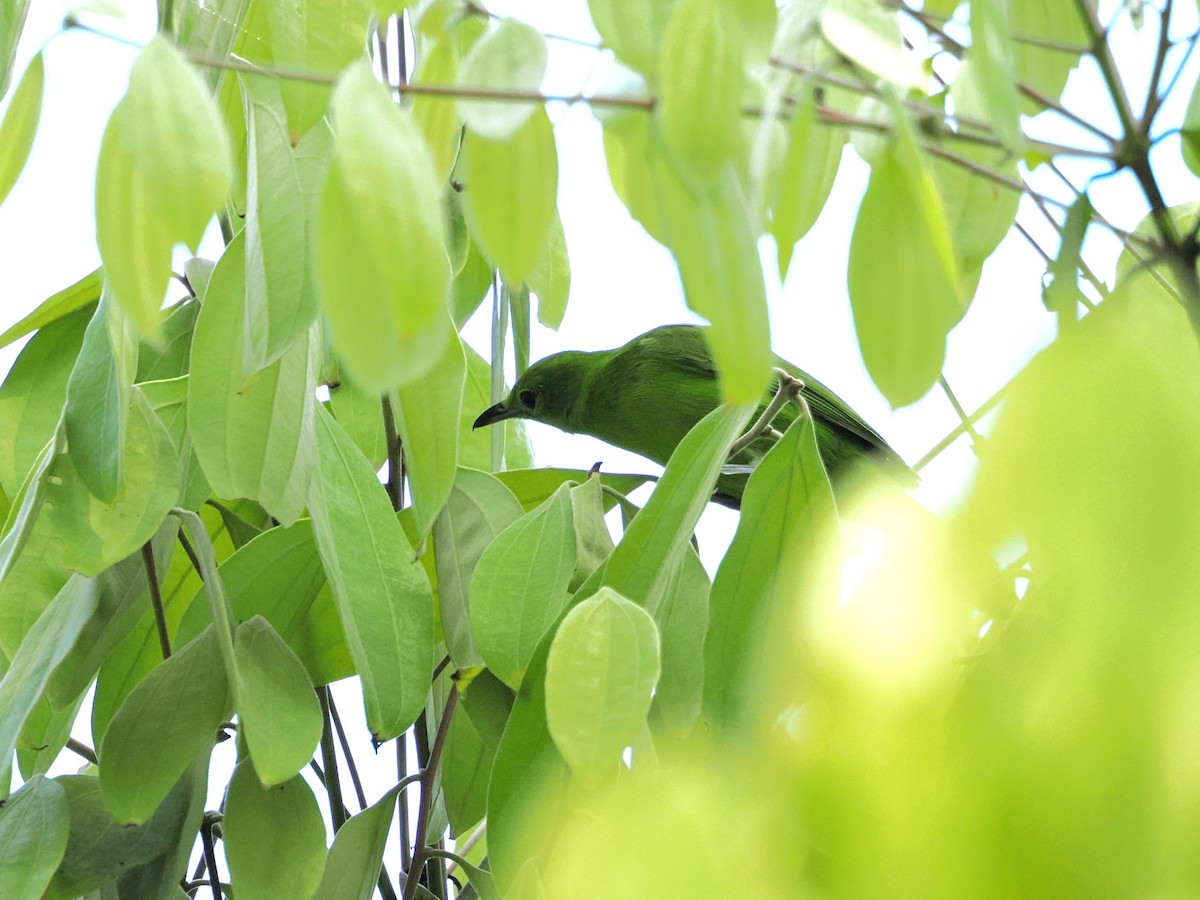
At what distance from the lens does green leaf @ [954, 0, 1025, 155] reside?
413 millimetres

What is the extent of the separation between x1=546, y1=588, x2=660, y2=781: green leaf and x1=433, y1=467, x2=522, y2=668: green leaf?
34cm

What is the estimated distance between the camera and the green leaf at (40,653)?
762 millimetres

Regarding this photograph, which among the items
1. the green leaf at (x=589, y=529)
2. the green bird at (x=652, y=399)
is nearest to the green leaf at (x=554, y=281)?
the green leaf at (x=589, y=529)

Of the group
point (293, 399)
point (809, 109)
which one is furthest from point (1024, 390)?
point (293, 399)

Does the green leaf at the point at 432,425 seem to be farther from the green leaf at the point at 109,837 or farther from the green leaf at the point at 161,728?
the green leaf at the point at 109,837

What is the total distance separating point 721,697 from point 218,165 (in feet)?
1.48

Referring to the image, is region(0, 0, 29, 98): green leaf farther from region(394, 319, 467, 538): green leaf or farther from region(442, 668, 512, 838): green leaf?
region(442, 668, 512, 838): green leaf

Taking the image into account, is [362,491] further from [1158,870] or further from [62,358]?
[1158,870]

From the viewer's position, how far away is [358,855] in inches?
35.3

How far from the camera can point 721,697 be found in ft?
2.32

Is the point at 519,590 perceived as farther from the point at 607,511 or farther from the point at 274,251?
the point at 607,511

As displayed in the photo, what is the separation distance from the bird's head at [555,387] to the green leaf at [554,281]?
1.33 metres

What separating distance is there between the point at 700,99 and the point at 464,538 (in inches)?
23.6

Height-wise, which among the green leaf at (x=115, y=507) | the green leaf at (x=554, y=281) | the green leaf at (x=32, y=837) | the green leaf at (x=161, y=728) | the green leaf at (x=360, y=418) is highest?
the green leaf at (x=554, y=281)
